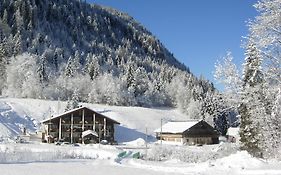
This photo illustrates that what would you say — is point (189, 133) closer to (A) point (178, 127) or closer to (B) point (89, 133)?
(A) point (178, 127)

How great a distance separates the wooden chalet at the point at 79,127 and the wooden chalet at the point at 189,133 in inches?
486

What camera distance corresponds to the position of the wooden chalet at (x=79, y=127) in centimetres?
8281

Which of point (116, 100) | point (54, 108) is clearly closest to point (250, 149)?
point (54, 108)

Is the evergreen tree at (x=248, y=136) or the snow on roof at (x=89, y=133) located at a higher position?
the snow on roof at (x=89, y=133)

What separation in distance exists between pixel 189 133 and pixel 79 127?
22.1 metres

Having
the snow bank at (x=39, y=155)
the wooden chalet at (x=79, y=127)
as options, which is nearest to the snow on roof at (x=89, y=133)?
the wooden chalet at (x=79, y=127)

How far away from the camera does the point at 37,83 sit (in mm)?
123250

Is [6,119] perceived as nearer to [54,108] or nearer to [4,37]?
[54,108]

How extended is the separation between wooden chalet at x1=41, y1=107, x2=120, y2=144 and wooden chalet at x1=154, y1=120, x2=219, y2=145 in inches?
486

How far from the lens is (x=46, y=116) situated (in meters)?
97.6

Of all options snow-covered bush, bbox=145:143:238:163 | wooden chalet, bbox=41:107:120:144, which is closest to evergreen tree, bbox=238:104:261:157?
snow-covered bush, bbox=145:143:238:163

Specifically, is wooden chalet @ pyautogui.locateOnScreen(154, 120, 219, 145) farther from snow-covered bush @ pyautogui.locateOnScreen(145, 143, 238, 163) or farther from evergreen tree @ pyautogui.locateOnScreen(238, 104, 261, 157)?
evergreen tree @ pyautogui.locateOnScreen(238, 104, 261, 157)

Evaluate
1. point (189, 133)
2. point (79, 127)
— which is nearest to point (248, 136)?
point (79, 127)

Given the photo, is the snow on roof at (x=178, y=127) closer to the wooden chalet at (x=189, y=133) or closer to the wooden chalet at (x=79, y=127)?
the wooden chalet at (x=189, y=133)
